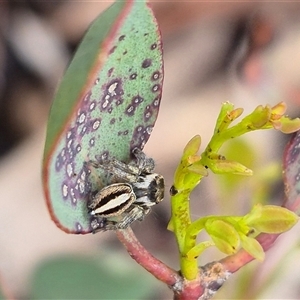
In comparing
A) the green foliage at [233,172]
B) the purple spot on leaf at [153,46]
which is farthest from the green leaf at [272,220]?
the purple spot on leaf at [153,46]

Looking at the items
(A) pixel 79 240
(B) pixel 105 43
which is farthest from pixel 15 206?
(B) pixel 105 43

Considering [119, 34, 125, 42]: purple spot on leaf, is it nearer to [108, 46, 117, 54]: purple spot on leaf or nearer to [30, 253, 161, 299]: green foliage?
[108, 46, 117, 54]: purple spot on leaf

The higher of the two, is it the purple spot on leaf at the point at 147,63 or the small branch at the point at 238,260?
the purple spot on leaf at the point at 147,63

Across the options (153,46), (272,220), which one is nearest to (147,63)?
(153,46)

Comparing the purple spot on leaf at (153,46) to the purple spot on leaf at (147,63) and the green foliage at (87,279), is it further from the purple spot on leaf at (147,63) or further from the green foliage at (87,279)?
the green foliage at (87,279)

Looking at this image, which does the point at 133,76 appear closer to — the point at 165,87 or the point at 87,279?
the point at 165,87

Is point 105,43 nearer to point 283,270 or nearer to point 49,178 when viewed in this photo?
point 49,178
